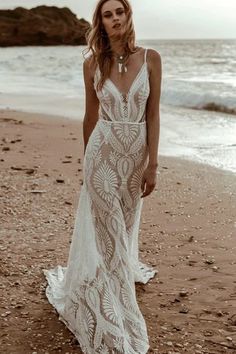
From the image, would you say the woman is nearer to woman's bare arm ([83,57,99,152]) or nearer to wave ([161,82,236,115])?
woman's bare arm ([83,57,99,152])

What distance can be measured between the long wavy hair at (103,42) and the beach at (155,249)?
1668mm

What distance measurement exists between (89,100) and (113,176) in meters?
0.51

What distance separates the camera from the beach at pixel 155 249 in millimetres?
3928

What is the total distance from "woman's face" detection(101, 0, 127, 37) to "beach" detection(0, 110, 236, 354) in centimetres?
195

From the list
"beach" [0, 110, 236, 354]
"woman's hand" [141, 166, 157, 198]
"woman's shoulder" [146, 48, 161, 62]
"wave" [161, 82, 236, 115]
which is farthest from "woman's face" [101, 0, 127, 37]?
"wave" [161, 82, 236, 115]

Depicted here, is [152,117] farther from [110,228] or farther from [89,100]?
[110,228]

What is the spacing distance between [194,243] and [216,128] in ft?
23.8

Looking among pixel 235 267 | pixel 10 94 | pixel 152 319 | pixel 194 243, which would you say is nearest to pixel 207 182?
pixel 194 243

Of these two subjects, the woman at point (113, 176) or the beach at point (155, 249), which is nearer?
the woman at point (113, 176)

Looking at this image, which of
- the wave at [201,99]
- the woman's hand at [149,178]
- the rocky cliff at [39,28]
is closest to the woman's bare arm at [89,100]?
the woman's hand at [149,178]

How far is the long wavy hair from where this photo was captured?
142 inches

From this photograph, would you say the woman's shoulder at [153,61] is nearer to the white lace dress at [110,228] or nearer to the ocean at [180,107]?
the white lace dress at [110,228]

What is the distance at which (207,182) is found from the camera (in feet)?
25.4

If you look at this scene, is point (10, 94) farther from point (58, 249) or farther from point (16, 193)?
point (58, 249)
